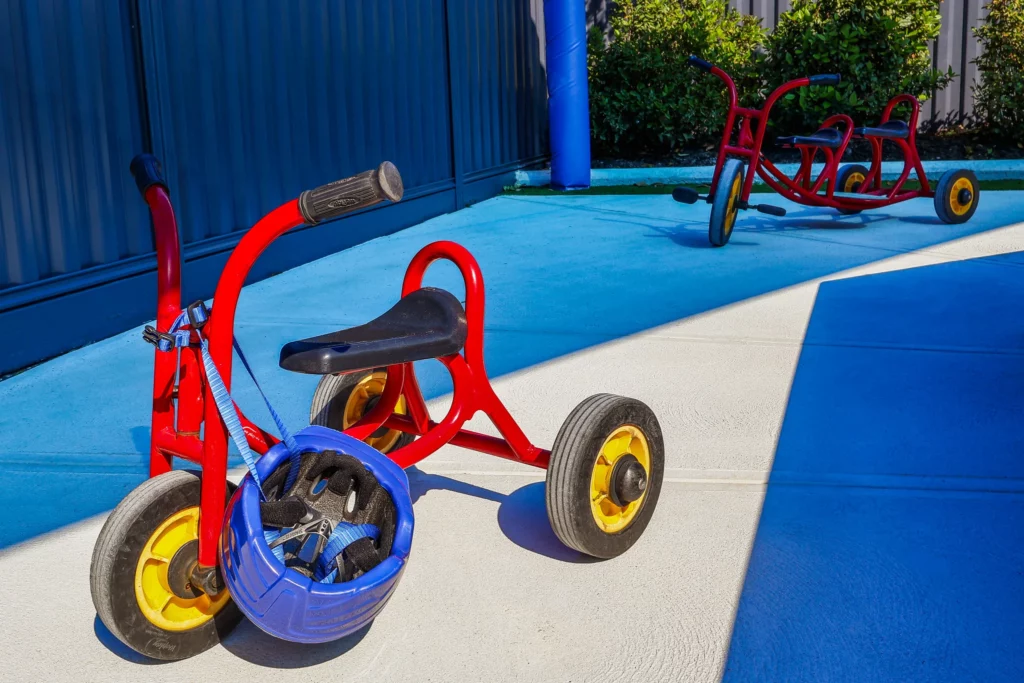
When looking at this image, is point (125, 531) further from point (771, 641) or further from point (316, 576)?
point (771, 641)

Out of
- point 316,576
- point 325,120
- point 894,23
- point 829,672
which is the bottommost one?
point 829,672

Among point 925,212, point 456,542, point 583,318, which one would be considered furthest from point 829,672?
point 925,212

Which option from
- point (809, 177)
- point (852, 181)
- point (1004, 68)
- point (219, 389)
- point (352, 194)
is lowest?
point (852, 181)

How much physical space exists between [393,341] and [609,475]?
2.29ft

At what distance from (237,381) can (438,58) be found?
4.82 m

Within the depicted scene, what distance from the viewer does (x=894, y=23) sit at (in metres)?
9.92

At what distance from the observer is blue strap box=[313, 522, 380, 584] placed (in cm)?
203

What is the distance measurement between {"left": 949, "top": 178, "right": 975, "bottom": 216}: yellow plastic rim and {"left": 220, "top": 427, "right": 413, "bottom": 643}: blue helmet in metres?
5.97

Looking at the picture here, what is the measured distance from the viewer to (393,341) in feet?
7.18

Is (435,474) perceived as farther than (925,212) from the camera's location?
No

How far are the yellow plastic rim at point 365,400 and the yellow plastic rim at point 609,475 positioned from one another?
0.60 meters

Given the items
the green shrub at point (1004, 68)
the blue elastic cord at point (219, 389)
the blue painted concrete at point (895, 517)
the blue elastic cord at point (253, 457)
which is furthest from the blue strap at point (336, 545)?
the green shrub at point (1004, 68)

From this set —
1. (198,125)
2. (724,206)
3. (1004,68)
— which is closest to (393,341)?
(198,125)

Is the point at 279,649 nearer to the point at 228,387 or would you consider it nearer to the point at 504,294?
the point at 228,387
